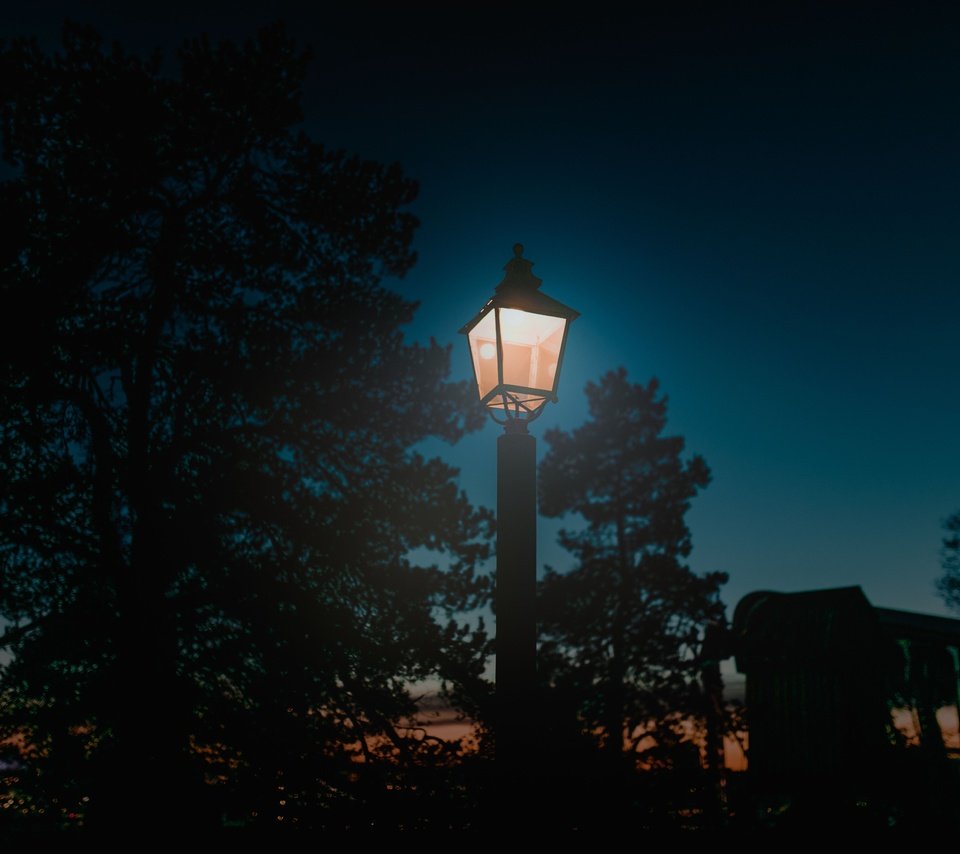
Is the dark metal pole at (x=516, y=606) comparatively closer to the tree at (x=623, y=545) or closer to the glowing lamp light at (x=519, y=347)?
the glowing lamp light at (x=519, y=347)

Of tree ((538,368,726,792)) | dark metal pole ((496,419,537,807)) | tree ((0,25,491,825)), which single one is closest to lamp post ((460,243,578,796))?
dark metal pole ((496,419,537,807))

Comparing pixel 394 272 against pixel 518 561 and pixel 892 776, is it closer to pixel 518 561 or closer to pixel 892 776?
pixel 518 561

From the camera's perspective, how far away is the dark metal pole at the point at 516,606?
3.23m

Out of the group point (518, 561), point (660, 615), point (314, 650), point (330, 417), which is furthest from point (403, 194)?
point (660, 615)

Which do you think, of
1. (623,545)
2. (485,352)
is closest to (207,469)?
(485,352)

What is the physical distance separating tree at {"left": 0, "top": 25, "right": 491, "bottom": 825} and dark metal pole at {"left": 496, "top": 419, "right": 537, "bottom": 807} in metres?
4.48

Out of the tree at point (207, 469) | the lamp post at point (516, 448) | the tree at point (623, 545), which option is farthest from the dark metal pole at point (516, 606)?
the tree at point (623, 545)

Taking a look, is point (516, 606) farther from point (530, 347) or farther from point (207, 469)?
point (207, 469)

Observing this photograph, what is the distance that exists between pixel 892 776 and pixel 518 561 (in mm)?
7149

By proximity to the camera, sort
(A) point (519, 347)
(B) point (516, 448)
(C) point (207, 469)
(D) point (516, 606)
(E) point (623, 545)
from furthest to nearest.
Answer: (E) point (623, 545), (C) point (207, 469), (A) point (519, 347), (B) point (516, 448), (D) point (516, 606)

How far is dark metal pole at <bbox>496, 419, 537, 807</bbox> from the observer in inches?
127

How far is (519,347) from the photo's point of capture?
4070 mm

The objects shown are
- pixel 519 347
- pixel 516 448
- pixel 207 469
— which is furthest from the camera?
pixel 207 469

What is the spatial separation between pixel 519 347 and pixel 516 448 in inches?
25.6
